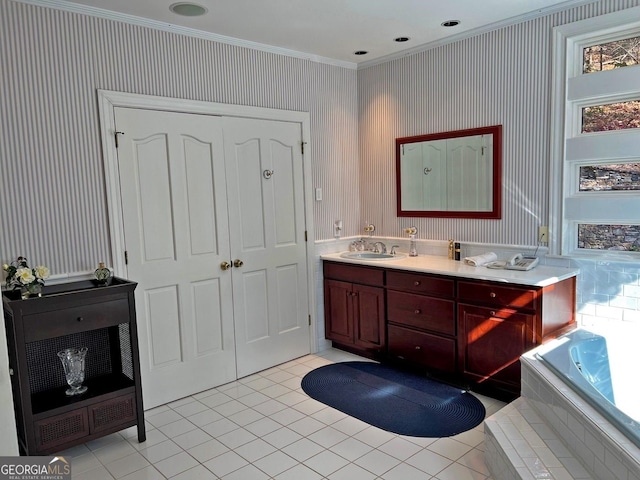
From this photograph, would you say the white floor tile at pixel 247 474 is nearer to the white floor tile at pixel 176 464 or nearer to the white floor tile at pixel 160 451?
the white floor tile at pixel 176 464

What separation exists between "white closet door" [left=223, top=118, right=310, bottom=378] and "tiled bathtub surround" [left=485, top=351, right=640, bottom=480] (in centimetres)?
201

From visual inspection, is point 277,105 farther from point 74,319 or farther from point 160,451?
point 160,451

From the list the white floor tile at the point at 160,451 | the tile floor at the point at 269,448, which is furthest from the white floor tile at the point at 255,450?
the white floor tile at the point at 160,451

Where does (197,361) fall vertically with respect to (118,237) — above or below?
below

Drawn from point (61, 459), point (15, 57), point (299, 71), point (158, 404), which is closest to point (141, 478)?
point (61, 459)

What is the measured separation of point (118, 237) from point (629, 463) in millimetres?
2890

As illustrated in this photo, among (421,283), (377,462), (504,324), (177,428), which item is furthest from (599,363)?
(177,428)

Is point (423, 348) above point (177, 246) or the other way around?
the other way around

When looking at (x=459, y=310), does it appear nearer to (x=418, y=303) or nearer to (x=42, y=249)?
(x=418, y=303)

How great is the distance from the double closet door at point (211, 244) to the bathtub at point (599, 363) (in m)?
2.11

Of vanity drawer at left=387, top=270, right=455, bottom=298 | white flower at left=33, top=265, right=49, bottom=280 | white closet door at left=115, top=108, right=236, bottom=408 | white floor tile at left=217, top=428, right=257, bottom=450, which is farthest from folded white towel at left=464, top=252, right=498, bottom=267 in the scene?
white flower at left=33, top=265, right=49, bottom=280

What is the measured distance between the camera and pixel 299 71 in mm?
4109

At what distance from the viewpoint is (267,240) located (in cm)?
394

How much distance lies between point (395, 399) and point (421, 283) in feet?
2.75
